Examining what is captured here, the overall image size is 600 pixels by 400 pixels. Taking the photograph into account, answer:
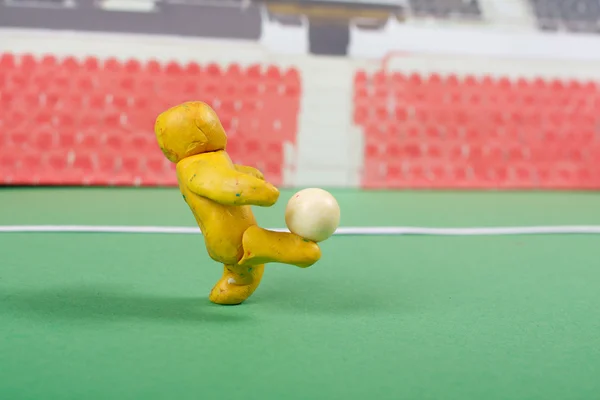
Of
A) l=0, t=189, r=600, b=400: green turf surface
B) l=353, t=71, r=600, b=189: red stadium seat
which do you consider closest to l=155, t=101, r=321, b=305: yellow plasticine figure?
l=0, t=189, r=600, b=400: green turf surface

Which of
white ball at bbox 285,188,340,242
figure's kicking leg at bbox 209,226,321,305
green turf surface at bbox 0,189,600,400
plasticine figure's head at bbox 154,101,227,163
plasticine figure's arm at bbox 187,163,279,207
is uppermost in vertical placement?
plasticine figure's head at bbox 154,101,227,163

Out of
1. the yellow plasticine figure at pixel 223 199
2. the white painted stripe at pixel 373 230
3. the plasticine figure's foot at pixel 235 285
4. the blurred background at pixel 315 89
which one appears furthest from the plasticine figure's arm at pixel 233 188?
the blurred background at pixel 315 89

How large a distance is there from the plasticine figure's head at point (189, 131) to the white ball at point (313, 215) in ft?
0.65

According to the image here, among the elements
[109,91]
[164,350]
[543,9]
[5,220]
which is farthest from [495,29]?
[164,350]

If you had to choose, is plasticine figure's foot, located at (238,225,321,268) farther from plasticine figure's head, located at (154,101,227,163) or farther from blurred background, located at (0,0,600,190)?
blurred background, located at (0,0,600,190)

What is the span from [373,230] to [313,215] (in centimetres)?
102

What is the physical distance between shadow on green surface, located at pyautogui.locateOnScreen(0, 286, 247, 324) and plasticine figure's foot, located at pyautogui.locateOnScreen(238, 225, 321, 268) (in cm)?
12

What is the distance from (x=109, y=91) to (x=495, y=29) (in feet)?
8.84

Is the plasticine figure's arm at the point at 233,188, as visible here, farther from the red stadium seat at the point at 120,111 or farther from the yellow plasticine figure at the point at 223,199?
the red stadium seat at the point at 120,111

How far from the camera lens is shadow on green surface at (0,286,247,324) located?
3.69 feet

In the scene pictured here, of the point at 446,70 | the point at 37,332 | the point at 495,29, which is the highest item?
the point at 495,29

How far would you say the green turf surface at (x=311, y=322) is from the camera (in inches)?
33.9

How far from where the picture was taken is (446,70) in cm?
443

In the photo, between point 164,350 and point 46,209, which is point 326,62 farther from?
point 164,350
